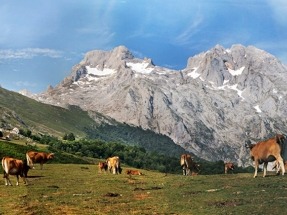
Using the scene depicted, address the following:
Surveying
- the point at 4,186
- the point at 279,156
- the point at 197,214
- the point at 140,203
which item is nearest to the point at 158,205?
the point at 140,203

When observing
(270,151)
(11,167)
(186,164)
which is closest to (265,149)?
(270,151)

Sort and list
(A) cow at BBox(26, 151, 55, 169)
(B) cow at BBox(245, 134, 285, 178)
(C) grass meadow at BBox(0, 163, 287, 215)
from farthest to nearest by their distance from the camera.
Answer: (A) cow at BBox(26, 151, 55, 169) → (B) cow at BBox(245, 134, 285, 178) → (C) grass meadow at BBox(0, 163, 287, 215)

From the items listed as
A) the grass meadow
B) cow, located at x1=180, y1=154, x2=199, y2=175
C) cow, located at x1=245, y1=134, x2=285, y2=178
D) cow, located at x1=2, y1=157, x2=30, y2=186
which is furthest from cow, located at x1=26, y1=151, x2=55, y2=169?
cow, located at x1=245, y1=134, x2=285, y2=178

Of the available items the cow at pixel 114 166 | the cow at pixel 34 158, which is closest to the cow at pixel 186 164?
the cow at pixel 114 166

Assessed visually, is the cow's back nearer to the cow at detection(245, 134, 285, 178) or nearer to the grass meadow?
the cow at detection(245, 134, 285, 178)

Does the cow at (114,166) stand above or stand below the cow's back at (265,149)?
below

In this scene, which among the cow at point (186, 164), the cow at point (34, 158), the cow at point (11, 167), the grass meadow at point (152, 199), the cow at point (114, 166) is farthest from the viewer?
the cow at point (34, 158)

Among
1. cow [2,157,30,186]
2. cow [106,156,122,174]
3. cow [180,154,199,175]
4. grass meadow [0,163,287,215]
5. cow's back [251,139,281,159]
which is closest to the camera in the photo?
grass meadow [0,163,287,215]

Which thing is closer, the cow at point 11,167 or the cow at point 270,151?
the cow at point 270,151

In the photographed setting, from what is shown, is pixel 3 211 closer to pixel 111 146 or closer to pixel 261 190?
pixel 261 190

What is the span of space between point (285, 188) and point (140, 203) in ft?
31.5

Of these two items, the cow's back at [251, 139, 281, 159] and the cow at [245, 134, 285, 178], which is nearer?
the cow at [245, 134, 285, 178]

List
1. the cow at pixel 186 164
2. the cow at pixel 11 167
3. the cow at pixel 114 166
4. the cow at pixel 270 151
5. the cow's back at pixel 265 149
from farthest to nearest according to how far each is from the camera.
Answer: the cow at pixel 186 164 → the cow at pixel 114 166 → the cow at pixel 11 167 → the cow's back at pixel 265 149 → the cow at pixel 270 151

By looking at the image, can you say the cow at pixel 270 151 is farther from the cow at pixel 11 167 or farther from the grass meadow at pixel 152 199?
the cow at pixel 11 167
